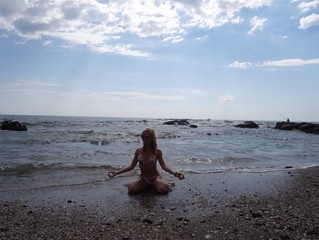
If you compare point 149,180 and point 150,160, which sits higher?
point 150,160

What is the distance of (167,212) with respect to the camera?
6586mm

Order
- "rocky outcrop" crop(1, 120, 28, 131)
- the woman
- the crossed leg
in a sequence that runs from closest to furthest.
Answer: the crossed leg, the woman, "rocky outcrop" crop(1, 120, 28, 131)

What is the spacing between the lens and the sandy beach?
17.7 feet

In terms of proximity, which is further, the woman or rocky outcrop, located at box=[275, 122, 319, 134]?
rocky outcrop, located at box=[275, 122, 319, 134]

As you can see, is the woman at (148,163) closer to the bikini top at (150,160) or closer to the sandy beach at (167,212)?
the bikini top at (150,160)

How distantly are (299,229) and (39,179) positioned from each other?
751 centimetres

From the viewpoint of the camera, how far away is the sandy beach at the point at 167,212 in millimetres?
5387

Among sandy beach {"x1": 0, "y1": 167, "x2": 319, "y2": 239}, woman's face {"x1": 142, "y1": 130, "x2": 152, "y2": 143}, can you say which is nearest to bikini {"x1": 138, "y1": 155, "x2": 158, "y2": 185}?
sandy beach {"x1": 0, "y1": 167, "x2": 319, "y2": 239}

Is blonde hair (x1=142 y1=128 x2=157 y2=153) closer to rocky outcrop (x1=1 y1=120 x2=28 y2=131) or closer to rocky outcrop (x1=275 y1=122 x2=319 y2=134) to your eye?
rocky outcrop (x1=1 y1=120 x2=28 y2=131)

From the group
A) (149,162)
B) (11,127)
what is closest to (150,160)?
(149,162)

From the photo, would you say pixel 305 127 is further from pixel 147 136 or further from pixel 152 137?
pixel 147 136

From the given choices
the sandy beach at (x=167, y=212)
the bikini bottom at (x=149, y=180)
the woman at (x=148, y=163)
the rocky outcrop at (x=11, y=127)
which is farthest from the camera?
the rocky outcrop at (x=11, y=127)

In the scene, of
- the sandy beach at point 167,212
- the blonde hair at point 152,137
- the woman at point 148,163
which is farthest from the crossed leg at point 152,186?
the blonde hair at point 152,137

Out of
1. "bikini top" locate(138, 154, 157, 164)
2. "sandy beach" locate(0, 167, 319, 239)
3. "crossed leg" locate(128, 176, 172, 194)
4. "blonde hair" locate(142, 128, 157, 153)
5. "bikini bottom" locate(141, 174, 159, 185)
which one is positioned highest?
"blonde hair" locate(142, 128, 157, 153)
